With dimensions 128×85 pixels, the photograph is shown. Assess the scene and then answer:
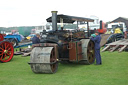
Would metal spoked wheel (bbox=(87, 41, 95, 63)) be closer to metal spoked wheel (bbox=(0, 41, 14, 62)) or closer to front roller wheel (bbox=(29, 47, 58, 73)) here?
front roller wheel (bbox=(29, 47, 58, 73))

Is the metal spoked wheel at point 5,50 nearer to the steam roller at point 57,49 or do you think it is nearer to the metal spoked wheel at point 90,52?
the steam roller at point 57,49

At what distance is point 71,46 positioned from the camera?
5.99 meters

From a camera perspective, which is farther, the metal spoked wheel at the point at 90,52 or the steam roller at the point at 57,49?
the metal spoked wheel at the point at 90,52

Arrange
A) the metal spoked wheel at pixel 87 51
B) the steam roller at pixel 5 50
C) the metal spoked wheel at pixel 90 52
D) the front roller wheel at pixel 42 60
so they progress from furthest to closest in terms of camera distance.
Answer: the steam roller at pixel 5 50, the metal spoked wheel at pixel 90 52, the metal spoked wheel at pixel 87 51, the front roller wheel at pixel 42 60

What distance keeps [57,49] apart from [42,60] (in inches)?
26.3

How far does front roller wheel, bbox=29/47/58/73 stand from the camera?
495 centimetres

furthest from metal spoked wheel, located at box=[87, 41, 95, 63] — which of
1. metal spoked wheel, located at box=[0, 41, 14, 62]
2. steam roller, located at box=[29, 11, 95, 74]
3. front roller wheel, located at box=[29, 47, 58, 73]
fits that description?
metal spoked wheel, located at box=[0, 41, 14, 62]

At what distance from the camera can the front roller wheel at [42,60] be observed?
495cm

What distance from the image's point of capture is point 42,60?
4.96 m

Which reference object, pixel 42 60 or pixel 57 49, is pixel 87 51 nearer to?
pixel 57 49

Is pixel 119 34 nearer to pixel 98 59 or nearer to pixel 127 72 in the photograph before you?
pixel 98 59

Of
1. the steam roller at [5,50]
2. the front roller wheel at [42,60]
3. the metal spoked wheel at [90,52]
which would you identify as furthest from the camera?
the steam roller at [5,50]

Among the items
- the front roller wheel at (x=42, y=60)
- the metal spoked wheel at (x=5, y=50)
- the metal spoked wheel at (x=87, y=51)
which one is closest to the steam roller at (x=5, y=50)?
the metal spoked wheel at (x=5, y=50)

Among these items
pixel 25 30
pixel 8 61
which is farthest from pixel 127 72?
pixel 25 30
